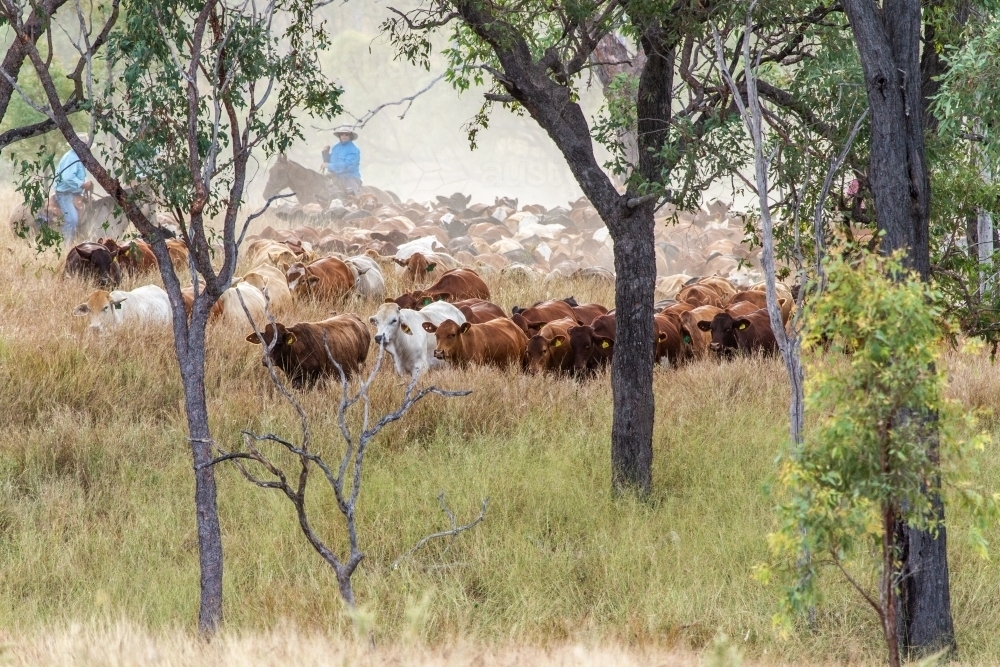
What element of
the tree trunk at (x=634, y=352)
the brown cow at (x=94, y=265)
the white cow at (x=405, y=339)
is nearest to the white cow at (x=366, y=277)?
the brown cow at (x=94, y=265)

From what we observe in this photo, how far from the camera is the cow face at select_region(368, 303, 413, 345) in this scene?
1334 centimetres

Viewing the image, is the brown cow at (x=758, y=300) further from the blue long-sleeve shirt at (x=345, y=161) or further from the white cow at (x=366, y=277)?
the blue long-sleeve shirt at (x=345, y=161)

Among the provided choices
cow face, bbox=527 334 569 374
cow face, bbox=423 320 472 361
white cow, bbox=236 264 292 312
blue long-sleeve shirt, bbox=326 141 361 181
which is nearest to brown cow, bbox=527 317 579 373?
cow face, bbox=527 334 569 374

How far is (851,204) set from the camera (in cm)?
931

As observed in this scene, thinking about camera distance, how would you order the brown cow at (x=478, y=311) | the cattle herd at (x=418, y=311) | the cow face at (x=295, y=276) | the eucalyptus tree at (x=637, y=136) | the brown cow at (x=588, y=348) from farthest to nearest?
the cow face at (x=295, y=276)
the brown cow at (x=478, y=311)
the brown cow at (x=588, y=348)
the cattle herd at (x=418, y=311)
the eucalyptus tree at (x=637, y=136)

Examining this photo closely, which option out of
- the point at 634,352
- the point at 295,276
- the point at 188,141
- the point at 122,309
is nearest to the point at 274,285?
the point at 295,276

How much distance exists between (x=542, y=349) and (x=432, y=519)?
5.10 meters

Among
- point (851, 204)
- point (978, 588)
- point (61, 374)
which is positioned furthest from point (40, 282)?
point (978, 588)

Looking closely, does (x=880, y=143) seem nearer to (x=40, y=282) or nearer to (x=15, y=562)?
(x=15, y=562)

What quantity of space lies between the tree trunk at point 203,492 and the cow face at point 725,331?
9.74 meters

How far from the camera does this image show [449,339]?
13.9 metres

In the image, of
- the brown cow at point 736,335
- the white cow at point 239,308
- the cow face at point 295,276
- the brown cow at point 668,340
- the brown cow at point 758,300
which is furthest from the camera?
the brown cow at point 758,300

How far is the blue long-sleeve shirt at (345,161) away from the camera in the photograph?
151 ft

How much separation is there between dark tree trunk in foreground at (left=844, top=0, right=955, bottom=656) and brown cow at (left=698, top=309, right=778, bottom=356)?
328 inches
